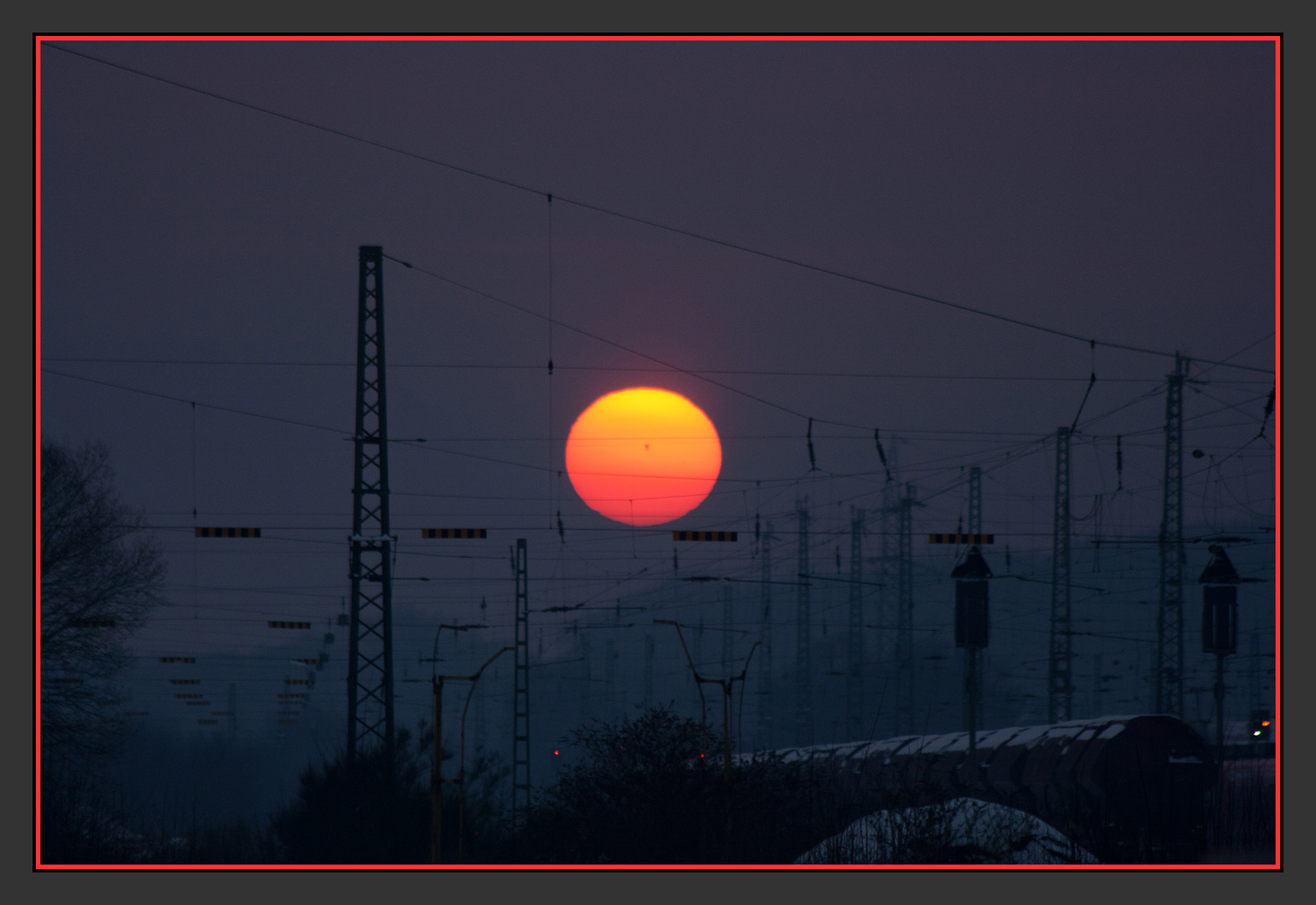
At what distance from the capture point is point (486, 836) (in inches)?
1576

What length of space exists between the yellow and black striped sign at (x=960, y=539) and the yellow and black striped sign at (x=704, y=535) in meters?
5.59

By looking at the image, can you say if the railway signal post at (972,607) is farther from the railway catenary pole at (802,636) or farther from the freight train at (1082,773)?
the railway catenary pole at (802,636)

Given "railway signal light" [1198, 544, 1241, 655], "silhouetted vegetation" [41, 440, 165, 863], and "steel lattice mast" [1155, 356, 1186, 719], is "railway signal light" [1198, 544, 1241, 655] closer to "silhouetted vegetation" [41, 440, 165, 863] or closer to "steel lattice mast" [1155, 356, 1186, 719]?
"steel lattice mast" [1155, 356, 1186, 719]

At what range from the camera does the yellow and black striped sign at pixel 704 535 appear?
30141 mm

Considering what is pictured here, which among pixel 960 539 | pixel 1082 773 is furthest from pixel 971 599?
pixel 1082 773

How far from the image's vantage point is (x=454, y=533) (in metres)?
30.8

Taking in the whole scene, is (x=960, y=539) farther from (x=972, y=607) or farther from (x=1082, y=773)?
(x=1082, y=773)

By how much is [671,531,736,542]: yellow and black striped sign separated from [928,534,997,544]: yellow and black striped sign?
18.3 feet

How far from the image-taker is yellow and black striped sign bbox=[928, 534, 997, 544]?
3347 cm

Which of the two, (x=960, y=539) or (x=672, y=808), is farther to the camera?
(x=960, y=539)

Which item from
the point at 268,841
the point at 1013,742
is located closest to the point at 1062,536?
the point at 1013,742

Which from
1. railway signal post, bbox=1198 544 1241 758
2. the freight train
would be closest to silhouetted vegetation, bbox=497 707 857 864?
the freight train

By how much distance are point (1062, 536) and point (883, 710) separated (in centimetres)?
4070

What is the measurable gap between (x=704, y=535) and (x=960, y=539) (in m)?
7.28
